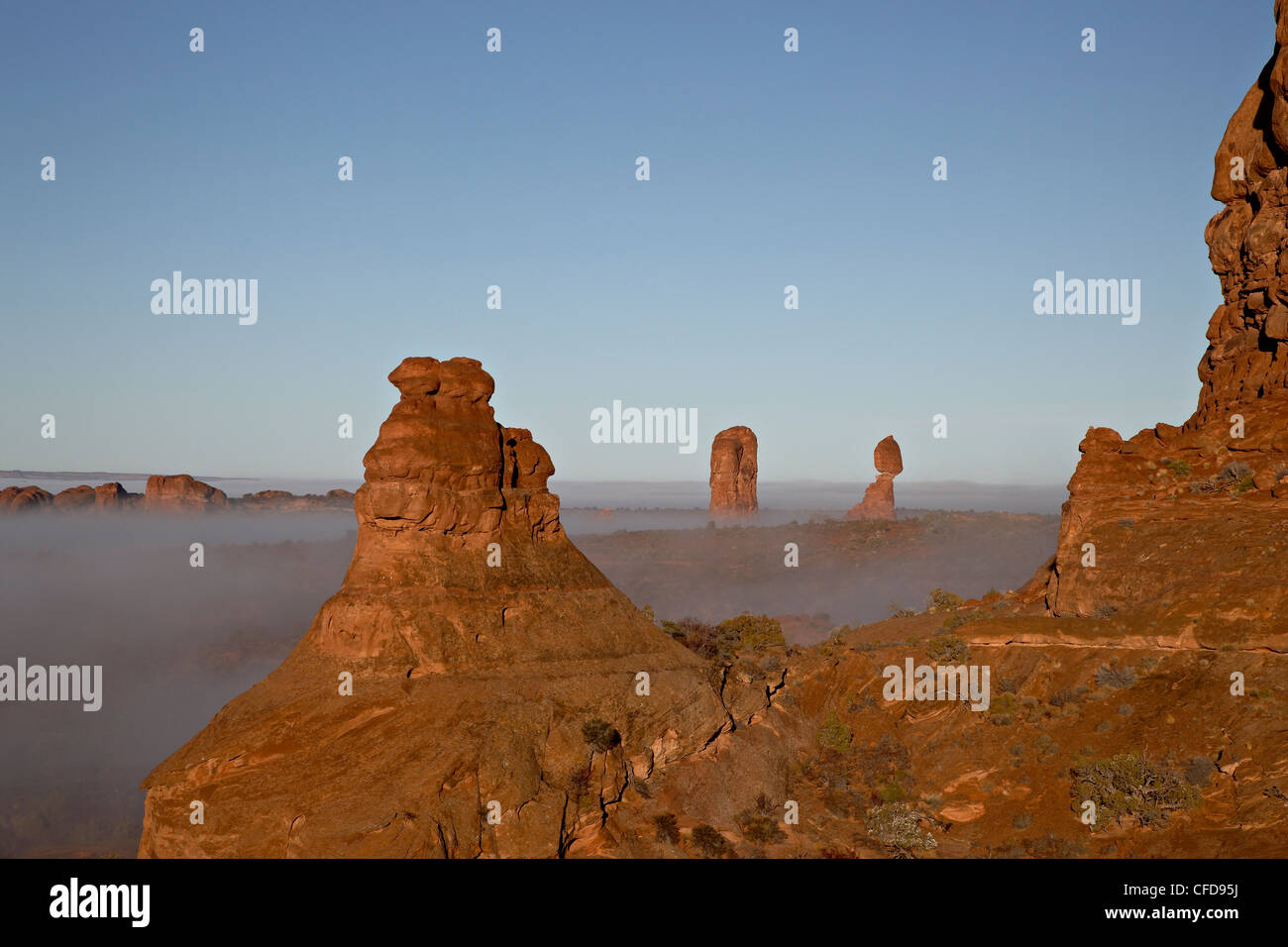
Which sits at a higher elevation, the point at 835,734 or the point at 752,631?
the point at 752,631

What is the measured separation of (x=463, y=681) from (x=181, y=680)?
125387 millimetres

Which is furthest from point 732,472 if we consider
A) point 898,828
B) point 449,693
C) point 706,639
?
point 449,693

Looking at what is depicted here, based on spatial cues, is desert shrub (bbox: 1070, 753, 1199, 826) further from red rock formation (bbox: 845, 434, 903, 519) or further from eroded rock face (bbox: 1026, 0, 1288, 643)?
red rock formation (bbox: 845, 434, 903, 519)

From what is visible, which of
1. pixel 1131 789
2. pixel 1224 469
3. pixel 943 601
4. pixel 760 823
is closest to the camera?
pixel 1131 789

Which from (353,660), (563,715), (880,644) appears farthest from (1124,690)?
(353,660)

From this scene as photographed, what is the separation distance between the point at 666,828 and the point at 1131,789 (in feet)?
56.5

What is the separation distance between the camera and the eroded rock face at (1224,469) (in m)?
40.7

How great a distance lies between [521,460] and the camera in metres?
42.7

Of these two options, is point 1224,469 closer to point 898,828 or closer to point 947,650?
point 947,650

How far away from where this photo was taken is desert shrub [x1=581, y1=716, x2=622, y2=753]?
3619cm

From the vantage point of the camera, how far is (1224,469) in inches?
1783

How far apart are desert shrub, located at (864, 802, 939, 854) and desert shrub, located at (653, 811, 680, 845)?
8.12 m

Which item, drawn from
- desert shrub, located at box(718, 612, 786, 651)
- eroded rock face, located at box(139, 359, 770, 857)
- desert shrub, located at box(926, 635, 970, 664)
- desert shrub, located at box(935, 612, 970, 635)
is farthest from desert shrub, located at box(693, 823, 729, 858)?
desert shrub, located at box(718, 612, 786, 651)
